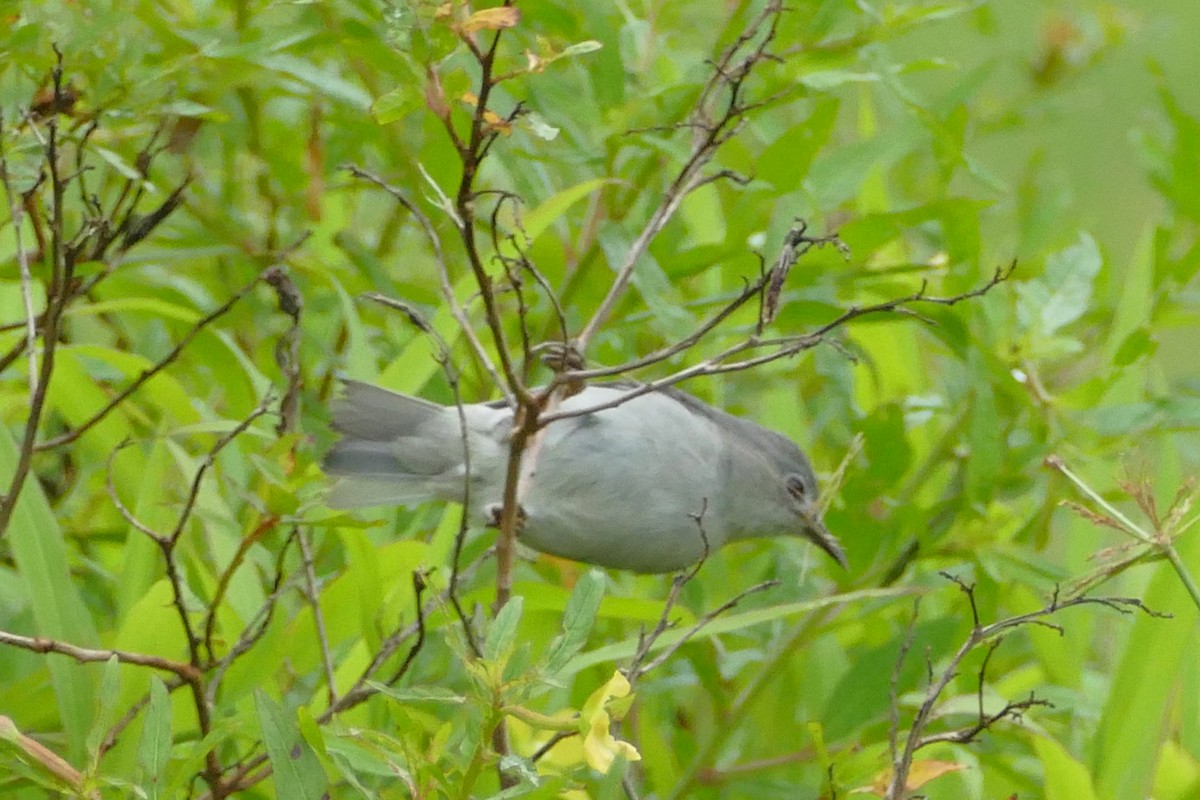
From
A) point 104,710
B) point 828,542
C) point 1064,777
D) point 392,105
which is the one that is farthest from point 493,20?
point 828,542

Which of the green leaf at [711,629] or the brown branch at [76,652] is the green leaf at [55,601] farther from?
the green leaf at [711,629]

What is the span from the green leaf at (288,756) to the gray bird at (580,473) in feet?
2.10

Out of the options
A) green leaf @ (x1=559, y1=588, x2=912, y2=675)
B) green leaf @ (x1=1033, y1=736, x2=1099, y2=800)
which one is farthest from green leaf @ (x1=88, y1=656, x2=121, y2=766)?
green leaf @ (x1=1033, y1=736, x2=1099, y2=800)

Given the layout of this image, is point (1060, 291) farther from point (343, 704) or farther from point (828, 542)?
point (343, 704)

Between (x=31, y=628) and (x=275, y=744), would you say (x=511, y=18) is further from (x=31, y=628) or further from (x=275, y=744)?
(x=31, y=628)

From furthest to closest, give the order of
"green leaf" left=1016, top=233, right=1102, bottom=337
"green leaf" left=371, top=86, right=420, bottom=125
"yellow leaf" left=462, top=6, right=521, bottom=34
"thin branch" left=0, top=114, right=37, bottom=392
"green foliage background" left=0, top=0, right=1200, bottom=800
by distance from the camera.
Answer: "green leaf" left=1016, top=233, right=1102, bottom=337, "green foliage background" left=0, top=0, right=1200, bottom=800, "thin branch" left=0, top=114, right=37, bottom=392, "green leaf" left=371, top=86, right=420, bottom=125, "yellow leaf" left=462, top=6, right=521, bottom=34

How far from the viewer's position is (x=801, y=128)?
2363mm

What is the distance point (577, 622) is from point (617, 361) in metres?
1.18

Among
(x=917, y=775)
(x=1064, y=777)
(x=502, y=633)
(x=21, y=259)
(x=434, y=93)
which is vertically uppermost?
(x=434, y=93)

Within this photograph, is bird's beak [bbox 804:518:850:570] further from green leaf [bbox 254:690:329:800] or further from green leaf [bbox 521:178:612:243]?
green leaf [bbox 254:690:329:800]

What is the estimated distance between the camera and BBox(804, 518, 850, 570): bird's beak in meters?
2.47

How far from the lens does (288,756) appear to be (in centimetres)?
151

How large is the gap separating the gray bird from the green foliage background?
0.07m

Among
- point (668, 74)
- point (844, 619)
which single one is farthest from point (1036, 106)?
point (844, 619)
